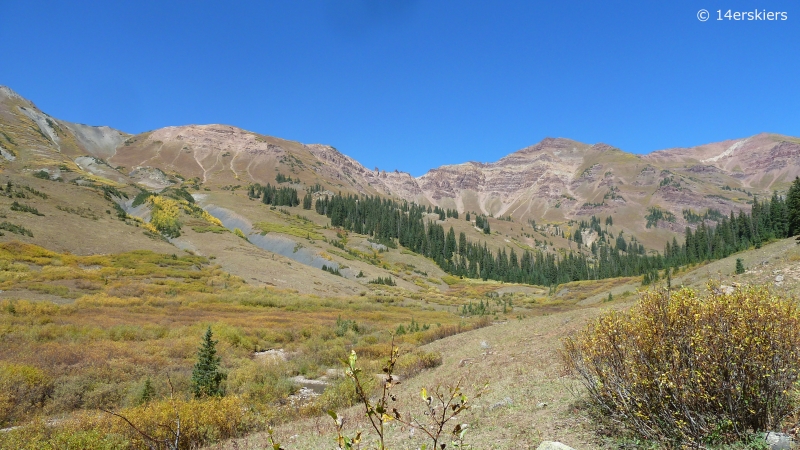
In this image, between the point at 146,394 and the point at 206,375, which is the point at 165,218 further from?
the point at 146,394

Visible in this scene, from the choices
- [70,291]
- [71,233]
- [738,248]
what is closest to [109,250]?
[71,233]

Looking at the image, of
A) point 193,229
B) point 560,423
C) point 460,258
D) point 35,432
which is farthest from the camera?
point 460,258

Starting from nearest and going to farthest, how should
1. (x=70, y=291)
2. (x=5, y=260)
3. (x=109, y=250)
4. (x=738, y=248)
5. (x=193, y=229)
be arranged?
(x=70, y=291) < (x=5, y=260) < (x=109, y=250) < (x=738, y=248) < (x=193, y=229)

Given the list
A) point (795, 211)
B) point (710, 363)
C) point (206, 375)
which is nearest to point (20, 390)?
point (206, 375)

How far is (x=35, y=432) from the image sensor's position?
32.3 ft

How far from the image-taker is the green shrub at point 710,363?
5480mm

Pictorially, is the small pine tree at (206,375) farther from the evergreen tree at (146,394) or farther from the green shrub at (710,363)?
the green shrub at (710,363)

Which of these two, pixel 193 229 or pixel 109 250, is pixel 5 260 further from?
pixel 193 229

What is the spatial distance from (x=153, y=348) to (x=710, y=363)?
24.7m

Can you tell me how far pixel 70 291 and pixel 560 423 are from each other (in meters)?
46.7

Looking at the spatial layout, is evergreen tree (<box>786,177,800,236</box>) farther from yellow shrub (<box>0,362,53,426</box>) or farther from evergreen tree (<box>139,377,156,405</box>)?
yellow shrub (<box>0,362,53,426</box>)

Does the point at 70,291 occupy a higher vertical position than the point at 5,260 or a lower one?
lower

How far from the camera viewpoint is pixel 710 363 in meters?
5.71

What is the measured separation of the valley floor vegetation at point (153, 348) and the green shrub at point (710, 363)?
21.5ft
